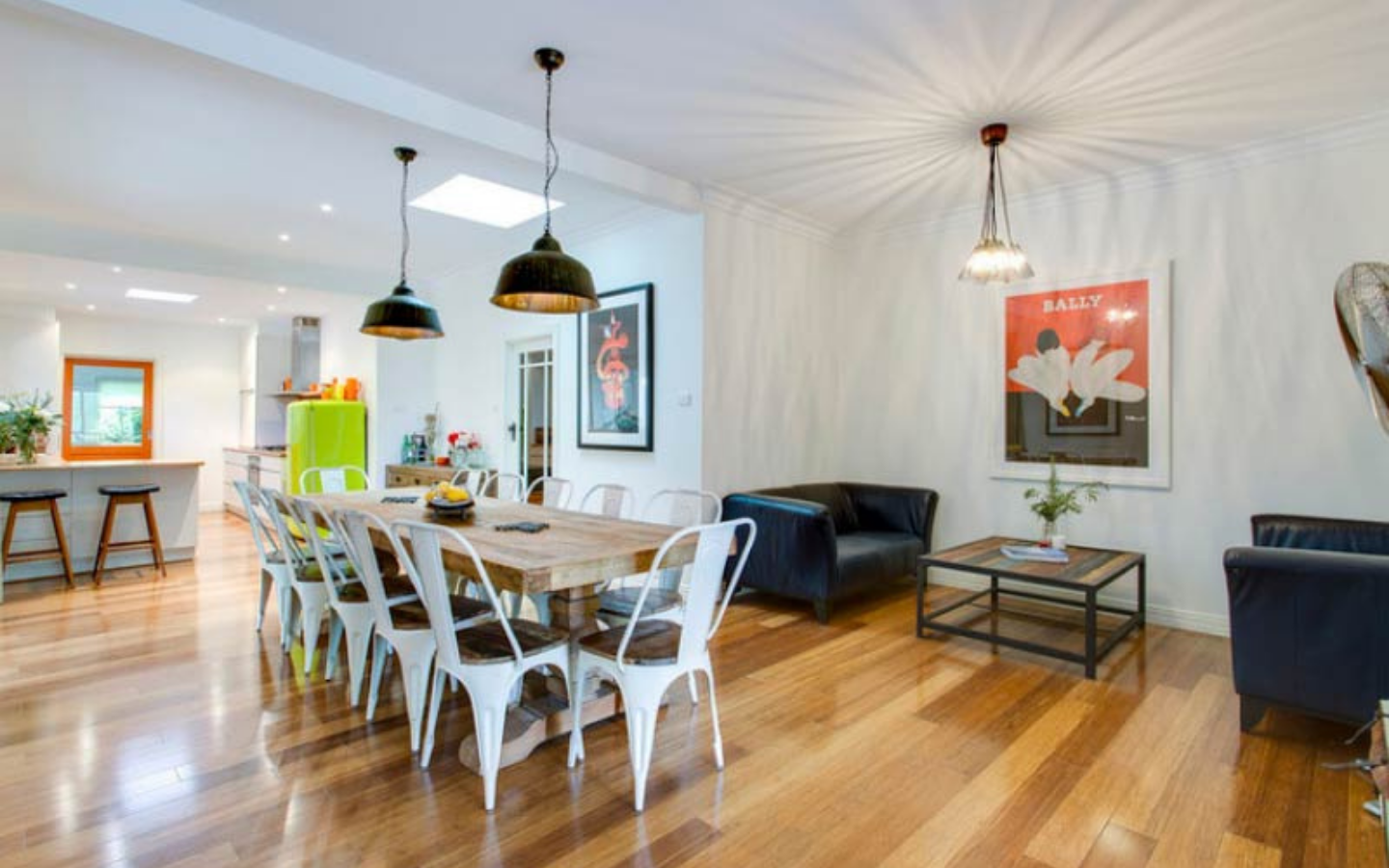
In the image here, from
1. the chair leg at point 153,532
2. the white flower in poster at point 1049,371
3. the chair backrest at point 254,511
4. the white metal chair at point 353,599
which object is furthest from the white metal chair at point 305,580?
the white flower in poster at point 1049,371

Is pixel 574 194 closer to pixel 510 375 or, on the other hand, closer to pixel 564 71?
pixel 564 71

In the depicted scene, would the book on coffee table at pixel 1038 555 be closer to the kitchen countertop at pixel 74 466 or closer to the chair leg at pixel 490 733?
the chair leg at pixel 490 733

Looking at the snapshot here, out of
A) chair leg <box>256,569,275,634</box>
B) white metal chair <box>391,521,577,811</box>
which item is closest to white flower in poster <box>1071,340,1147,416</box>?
white metal chair <box>391,521,577,811</box>

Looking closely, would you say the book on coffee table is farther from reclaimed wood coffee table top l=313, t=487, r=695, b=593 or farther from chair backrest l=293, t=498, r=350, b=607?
chair backrest l=293, t=498, r=350, b=607

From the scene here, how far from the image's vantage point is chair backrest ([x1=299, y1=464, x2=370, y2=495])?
16.4 feet

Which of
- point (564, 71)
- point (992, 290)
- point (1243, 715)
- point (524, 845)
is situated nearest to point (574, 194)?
point (564, 71)

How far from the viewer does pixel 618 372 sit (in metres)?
5.12

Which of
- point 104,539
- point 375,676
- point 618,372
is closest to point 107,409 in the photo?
point 104,539

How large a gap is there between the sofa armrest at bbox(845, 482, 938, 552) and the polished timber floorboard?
4.69 ft

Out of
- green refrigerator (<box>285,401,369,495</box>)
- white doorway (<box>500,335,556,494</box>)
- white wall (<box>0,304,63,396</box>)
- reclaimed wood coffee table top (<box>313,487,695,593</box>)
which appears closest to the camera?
reclaimed wood coffee table top (<box>313,487,695,593</box>)

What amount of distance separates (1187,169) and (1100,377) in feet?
4.20

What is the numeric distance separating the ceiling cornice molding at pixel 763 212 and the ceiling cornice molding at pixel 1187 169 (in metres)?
0.60

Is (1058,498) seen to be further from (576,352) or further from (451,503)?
(576,352)

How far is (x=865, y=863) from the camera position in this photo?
1868 millimetres
